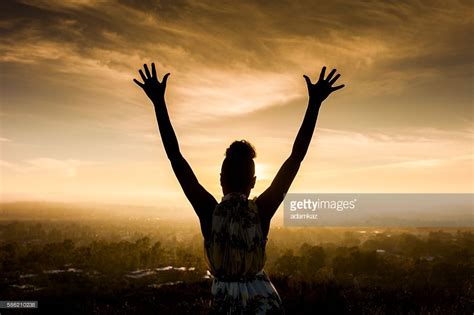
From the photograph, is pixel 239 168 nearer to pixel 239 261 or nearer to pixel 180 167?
pixel 180 167

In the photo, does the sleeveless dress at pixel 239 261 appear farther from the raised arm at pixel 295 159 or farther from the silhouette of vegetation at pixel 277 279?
the silhouette of vegetation at pixel 277 279

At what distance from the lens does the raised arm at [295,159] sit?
8.27 ft

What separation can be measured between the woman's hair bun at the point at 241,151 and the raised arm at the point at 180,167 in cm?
28

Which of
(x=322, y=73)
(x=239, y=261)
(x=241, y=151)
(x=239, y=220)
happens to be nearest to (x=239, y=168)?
(x=241, y=151)

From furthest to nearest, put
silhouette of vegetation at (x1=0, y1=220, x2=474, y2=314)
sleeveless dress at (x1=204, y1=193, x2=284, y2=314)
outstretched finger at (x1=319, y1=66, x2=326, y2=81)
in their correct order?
silhouette of vegetation at (x1=0, y1=220, x2=474, y2=314)
outstretched finger at (x1=319, y1=66, x2=326, y2=81)
sleeveless dress at (x1=204, y1=193, x2=284, y2=314)

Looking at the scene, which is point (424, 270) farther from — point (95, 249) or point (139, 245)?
point (95, 249)

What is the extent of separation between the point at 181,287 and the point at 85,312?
5.32 m

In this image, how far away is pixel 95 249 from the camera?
441 ft

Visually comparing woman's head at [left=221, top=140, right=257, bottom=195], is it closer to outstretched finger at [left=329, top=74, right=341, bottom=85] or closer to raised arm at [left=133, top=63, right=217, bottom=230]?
raised arm at [left=133, top=63, right=217, bottom=230]

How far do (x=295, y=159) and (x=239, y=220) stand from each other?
0.55 m

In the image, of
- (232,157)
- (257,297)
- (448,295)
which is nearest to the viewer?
(257,297)

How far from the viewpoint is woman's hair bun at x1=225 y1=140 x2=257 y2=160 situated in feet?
8.45

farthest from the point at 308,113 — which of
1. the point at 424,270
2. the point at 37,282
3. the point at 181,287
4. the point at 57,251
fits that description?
the point at 57,251

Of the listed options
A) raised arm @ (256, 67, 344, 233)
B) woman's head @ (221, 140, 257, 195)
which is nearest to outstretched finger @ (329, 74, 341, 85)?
raised arm @ (256, 67, 344, 233)
